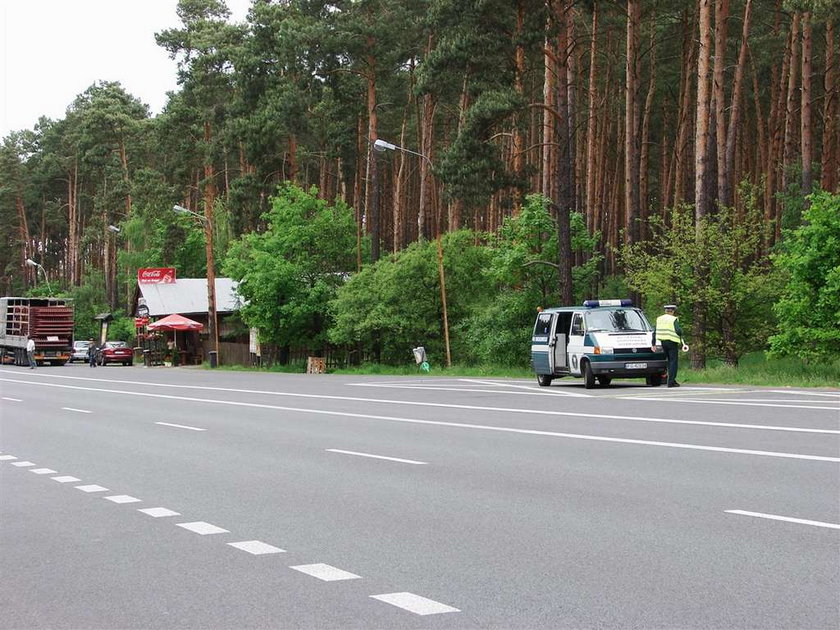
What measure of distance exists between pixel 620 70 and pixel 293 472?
163 ft

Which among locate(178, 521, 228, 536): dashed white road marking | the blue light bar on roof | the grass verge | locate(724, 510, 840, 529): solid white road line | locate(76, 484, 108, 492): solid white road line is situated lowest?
locate(76, 484, 108, 492): solid white road line

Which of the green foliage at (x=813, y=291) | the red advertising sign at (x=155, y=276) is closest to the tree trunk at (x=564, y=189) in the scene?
the green foliage at (x=813, y=291)

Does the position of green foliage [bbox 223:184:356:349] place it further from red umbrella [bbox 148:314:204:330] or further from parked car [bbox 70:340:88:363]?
parked car [bbox 70:340:88:363]

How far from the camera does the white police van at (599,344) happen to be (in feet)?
84.4

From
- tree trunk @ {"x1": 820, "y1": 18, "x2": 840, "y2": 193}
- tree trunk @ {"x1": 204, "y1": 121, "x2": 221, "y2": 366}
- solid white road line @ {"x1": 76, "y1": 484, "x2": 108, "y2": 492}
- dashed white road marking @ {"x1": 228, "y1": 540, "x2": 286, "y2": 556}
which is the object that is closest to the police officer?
solid white road line @ {"x1": 76, "y1": 484, "x2": 108, "y2": 492}

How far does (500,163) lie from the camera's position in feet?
123

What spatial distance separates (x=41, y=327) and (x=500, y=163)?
40.6m

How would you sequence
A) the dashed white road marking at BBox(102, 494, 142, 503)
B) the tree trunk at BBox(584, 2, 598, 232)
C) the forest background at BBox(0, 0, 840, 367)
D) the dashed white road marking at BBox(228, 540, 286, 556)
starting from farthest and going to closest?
the tree trunk at BBox(584, 2, 598, 232) < the forest background at BBox(0, 0, 840, 367) < the dashed white road marking at BBox(102, 494, 142, 503) < the dashed white road marking at BBox(228, 540, 286, 556)

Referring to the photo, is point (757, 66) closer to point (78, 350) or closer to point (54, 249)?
point (78, 350)

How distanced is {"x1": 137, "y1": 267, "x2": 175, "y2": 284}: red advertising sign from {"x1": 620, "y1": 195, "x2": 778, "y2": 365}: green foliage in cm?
4906

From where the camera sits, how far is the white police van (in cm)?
2572

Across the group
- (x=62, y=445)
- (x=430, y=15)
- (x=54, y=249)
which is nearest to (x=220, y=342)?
(x=430, y=15)

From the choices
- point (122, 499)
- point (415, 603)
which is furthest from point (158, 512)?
point (415, 603)

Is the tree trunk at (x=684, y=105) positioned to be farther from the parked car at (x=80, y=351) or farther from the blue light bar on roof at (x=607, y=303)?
the parked car at (x=80, y=351)
